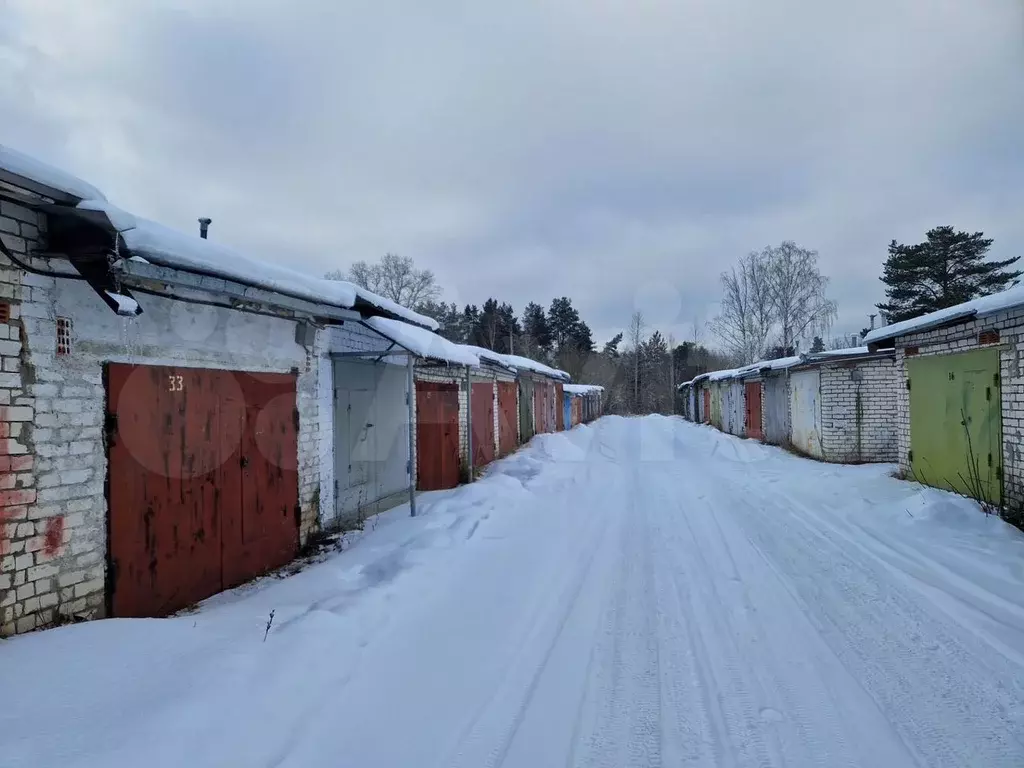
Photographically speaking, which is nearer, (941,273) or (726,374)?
(726,374)

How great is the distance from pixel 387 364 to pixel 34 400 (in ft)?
18.3

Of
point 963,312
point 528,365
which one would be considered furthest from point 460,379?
point 963,312

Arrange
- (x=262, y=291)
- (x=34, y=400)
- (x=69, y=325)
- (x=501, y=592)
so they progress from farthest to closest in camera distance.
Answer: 1. (x=262, y=291)
2. (x=501, y=592)
3. (x=69, y=325)
4. (x=34, y=400)

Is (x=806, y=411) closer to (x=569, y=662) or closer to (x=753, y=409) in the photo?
(x=753, y=409)

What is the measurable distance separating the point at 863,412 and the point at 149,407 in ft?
45.4

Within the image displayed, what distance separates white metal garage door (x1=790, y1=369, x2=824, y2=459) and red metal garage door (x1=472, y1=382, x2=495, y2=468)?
319 inches

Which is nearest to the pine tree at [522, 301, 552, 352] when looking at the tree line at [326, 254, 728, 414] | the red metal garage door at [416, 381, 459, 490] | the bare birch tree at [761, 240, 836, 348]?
the tree line at [326, 254, 728, 414]

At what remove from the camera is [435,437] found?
1032 centimetres

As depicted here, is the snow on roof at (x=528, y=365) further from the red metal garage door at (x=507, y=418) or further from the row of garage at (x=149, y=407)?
the row of garage at (x=149, y=407)

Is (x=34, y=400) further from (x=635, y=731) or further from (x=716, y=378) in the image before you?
(x=716, y=378)

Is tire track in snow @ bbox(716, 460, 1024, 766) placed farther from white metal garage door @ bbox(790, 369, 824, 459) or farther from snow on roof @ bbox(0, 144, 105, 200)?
white metal garage door @ bbox(790, 369, 824, 459)

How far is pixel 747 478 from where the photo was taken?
1119 centimetres

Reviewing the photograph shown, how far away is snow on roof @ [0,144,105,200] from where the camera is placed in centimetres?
298

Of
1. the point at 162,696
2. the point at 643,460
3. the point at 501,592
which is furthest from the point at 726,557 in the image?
the point at 643,460
